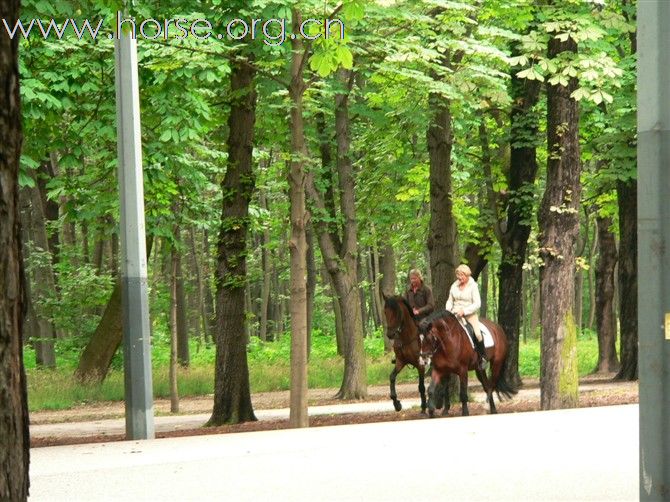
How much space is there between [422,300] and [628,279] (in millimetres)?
10887

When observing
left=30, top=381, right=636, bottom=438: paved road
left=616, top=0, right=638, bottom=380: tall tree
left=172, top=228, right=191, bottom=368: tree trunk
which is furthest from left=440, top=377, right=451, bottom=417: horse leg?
left=172, top=228, right=191, bottom=368: tree trunk

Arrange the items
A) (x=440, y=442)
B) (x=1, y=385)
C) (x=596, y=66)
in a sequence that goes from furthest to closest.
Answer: (x=596, y=66)
(x=440, y=442)
(x=1, y=385)

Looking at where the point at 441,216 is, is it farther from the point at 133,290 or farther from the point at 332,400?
the point at 133,290

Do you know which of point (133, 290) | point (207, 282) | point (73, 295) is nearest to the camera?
point (133, 290)

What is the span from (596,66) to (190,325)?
54.0 meters

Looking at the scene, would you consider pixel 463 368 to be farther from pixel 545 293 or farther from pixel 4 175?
pixel 4 175

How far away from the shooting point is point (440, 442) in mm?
14016

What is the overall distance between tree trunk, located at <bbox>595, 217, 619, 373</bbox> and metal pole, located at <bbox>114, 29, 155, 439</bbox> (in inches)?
887

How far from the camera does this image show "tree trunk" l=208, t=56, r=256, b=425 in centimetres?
2253

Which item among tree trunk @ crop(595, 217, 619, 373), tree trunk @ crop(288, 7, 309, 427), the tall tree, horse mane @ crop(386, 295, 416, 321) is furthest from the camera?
tree trunk @ crop(595, 217, 619, 373)

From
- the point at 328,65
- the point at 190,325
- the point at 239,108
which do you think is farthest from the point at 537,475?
the point at 190,325

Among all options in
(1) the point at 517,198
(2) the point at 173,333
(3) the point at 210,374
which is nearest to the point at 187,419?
(2) the point at 173,333

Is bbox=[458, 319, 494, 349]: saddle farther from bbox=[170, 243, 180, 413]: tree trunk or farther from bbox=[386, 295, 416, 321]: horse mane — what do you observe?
bbox=[170, 243, 180, 413]: tree trunk

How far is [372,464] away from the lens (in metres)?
12.2
